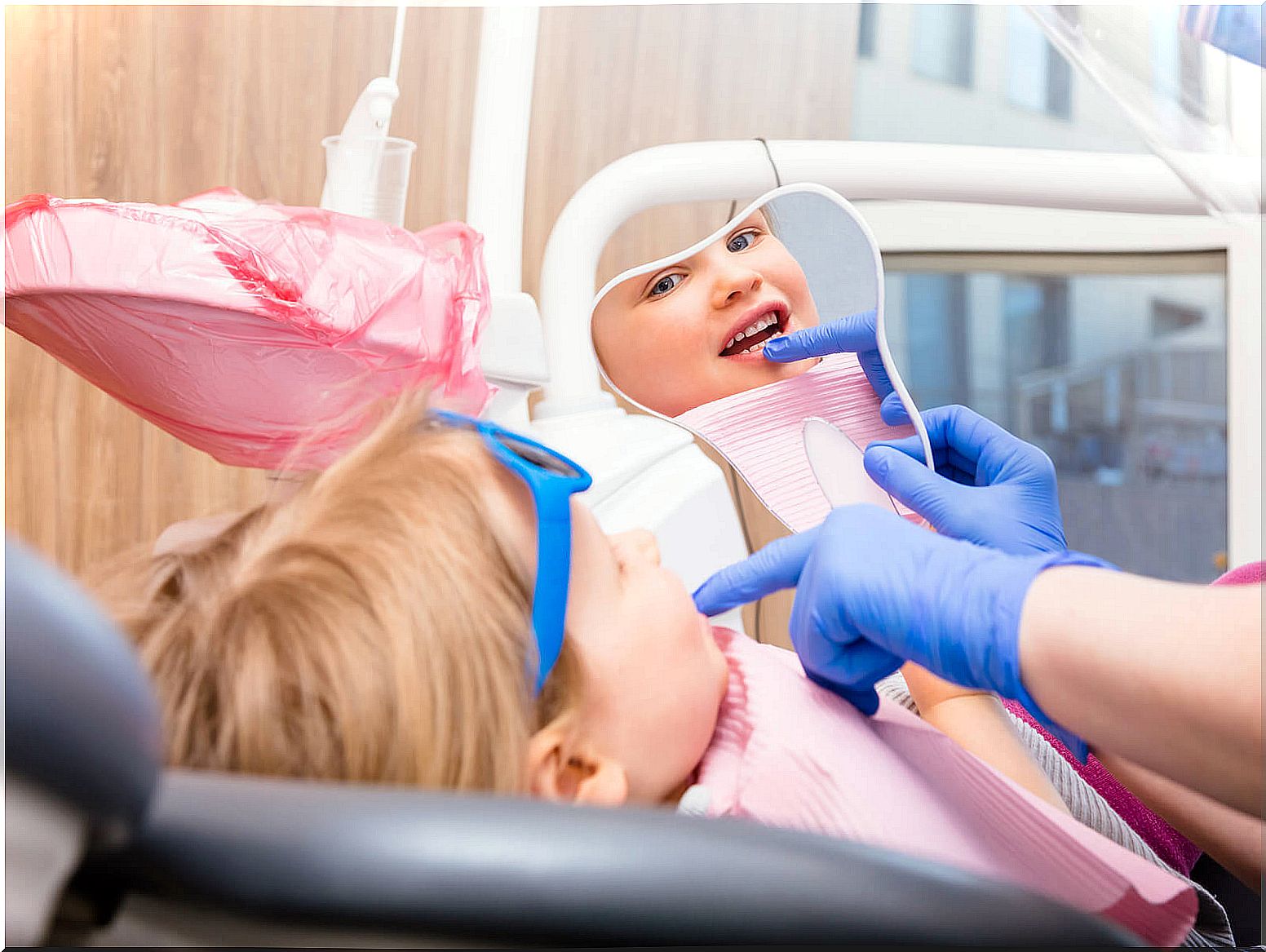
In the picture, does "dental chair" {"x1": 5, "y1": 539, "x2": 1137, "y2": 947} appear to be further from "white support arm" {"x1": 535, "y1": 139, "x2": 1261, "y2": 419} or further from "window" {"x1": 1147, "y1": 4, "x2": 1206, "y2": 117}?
"window" {"x1": 1147, "y1": 4, "x2": 1206, "y2": 117}

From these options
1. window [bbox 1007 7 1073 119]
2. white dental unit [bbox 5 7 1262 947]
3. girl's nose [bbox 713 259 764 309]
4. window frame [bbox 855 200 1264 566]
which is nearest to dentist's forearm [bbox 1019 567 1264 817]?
white dental unit [bbox 5 7 1262 947]

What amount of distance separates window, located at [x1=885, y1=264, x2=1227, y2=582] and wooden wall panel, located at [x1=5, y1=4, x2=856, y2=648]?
66cm

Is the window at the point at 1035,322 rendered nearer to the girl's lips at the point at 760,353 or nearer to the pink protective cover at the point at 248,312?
the girl's lips at the point at 760,353

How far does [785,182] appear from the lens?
1.19 meters

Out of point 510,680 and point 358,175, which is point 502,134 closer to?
point 358,175

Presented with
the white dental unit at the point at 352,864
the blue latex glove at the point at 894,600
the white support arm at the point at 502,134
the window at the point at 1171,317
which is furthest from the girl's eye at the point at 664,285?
the window at the point at 1171,317

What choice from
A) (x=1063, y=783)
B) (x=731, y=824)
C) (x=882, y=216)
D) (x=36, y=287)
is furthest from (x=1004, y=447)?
(x=882, y=216)

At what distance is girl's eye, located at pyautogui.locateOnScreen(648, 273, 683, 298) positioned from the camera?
94 cm

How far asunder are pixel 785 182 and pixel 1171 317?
137 cm

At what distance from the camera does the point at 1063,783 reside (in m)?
0.78

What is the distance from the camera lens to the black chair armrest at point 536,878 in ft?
0.82

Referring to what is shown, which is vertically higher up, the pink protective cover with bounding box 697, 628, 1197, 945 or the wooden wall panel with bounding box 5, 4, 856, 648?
the wooden wall panel with bounding box 5, 4, 856, 648

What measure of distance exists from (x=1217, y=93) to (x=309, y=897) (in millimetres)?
1192

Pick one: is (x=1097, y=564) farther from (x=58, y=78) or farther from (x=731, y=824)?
(x=58, y=78)
